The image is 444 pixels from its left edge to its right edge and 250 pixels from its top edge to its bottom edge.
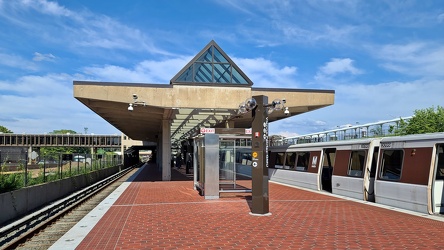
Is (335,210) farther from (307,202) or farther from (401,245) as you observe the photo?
(401,245)

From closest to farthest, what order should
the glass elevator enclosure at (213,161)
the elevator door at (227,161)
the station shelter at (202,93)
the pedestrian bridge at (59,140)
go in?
the glass elevator enclosure at (213,161), the elevator door at (227,161), the station shelter at (202,93), the pedestrian bridge at (59,140)

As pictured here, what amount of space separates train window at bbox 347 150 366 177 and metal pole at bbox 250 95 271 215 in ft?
15.1

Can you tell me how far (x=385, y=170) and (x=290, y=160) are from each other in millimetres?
8259

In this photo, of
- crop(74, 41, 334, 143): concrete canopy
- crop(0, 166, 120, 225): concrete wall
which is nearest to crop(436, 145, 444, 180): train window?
crop(74, 41, 334, 143): concrete canopy

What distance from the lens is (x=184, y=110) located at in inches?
814

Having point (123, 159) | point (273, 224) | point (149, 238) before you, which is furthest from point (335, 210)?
point (123, 159)

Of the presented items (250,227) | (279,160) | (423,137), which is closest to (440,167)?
(423,137)

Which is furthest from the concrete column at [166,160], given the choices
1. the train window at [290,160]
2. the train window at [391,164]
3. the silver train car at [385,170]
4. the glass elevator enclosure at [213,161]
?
the train window at [391,164]

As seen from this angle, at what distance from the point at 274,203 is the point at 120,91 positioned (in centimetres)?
966

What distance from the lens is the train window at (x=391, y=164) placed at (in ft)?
37.6

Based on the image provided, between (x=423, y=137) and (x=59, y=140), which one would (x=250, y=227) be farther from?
(x=59, y=140)

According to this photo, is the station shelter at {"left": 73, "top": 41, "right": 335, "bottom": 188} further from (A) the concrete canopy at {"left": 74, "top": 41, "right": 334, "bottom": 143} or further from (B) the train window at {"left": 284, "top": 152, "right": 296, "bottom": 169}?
(B) the train window at {"left": 284, "top": 152, "right": 296, "bottom": 169}

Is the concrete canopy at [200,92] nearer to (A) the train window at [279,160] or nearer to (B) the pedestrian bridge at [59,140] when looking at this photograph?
(A) the train window at [279,160]

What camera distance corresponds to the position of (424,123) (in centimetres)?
3928
